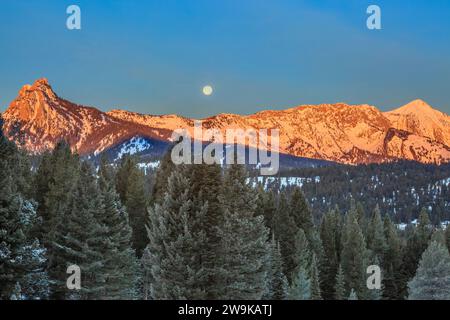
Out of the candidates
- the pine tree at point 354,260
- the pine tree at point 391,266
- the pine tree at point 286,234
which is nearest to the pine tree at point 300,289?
the pine tree at point 286,234

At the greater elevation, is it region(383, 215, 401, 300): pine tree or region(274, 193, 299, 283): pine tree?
region(274, 193, 299, 283): pine tree

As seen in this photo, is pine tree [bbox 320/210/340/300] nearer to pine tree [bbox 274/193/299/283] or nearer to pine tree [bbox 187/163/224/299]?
pine tree [bbox 274/193/299/283]

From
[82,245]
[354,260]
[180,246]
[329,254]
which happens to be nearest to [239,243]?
[180,246]

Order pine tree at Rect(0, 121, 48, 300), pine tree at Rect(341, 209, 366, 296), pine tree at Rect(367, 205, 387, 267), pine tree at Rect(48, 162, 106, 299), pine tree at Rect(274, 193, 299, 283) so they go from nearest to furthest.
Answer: pine tree at Rect(0, 121, 48, 300)
pine tree at Rect(48, 162, 106, 299)
pine tree at Rect(274, 193, 299, 283)
pine tree at Rect(341, 209, 366, 296)
pine tree at Rect(367, 205, 387, 267)

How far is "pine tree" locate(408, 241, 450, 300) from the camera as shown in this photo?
1903 inches

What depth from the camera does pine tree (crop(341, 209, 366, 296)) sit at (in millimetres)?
56312

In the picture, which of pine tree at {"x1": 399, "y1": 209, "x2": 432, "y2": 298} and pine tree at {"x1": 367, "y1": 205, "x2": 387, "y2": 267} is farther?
pine tree at {"x1": 367, "y1": 205, "x2": 387, "y2": 267}

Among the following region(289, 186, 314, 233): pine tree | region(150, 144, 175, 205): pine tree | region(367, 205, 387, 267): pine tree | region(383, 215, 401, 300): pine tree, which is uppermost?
region(150, 144, 175, 205): pine tree

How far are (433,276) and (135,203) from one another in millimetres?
28398

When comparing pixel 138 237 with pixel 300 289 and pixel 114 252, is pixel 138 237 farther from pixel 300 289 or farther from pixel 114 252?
pixel 300 289

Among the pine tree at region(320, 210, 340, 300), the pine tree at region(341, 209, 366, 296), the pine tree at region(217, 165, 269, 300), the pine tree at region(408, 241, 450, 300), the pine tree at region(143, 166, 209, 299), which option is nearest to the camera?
the pine tree at region(143, 166, 209, 299)

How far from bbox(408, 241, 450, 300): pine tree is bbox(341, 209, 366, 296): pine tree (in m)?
7.48

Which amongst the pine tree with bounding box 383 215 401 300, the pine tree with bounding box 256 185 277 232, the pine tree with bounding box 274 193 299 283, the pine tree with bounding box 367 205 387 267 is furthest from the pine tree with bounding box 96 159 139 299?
the pine tree with bounding box 367 205 387 267
